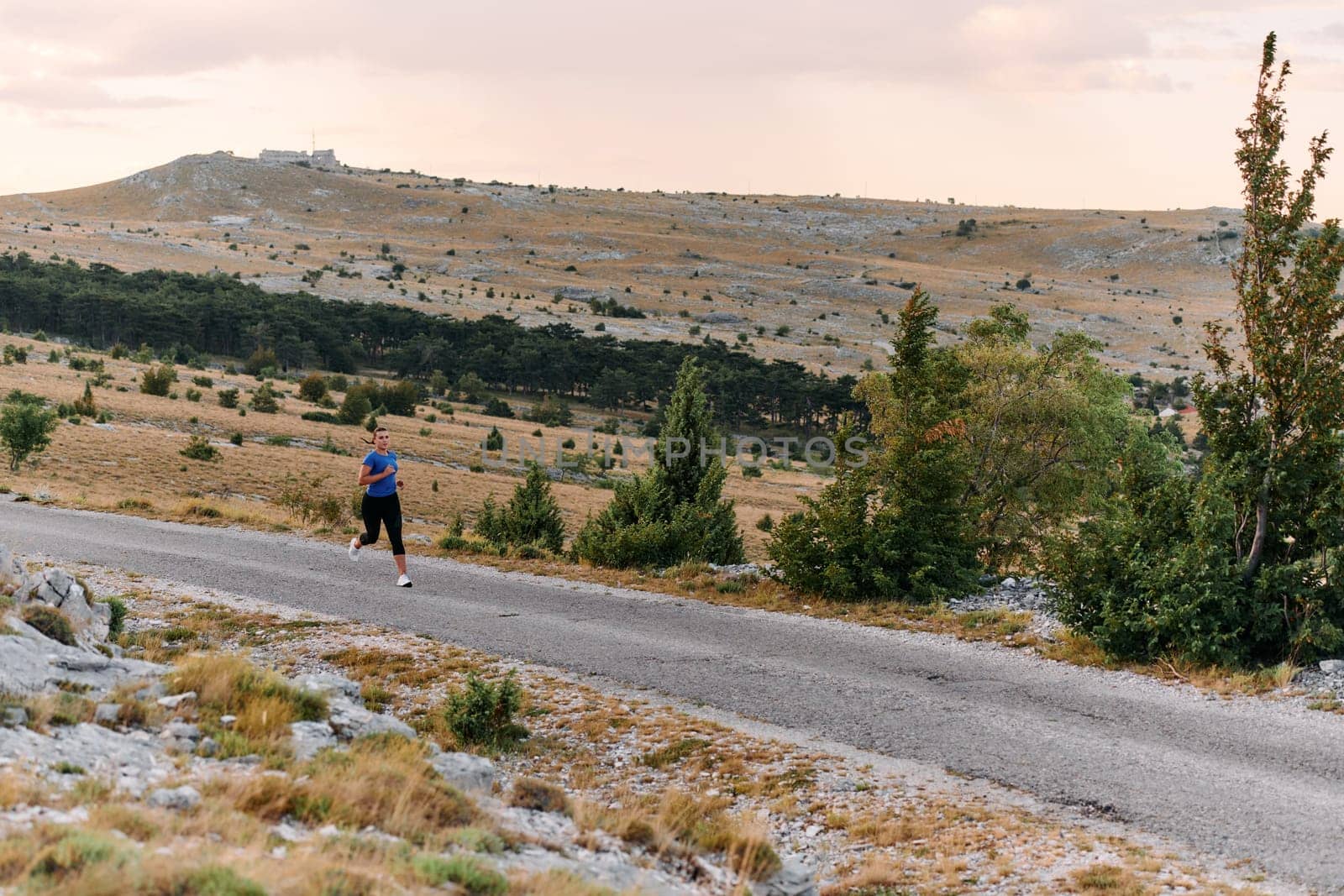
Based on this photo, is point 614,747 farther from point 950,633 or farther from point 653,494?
point 653,494

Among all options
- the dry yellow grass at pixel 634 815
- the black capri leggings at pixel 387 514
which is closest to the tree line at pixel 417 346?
the black capri leggings at pixel 387 514

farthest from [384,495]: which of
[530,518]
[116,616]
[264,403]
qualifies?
[264,403]

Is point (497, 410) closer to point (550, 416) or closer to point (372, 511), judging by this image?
point (550, 416)

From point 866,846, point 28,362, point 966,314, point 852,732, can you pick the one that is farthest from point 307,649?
point 966,314

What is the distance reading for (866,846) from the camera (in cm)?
718

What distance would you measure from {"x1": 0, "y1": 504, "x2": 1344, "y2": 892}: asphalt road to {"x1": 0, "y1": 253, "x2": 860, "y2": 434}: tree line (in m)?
64.3

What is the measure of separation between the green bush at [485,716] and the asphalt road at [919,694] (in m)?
1.83

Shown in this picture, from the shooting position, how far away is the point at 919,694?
33.7ft

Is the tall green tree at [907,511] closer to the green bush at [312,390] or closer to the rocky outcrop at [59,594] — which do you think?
the rocky outcrop at [59,594]

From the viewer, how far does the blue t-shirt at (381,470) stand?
585 inches

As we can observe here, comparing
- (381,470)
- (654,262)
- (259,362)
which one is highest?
(654,262)

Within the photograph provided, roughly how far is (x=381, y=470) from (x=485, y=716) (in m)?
6.73

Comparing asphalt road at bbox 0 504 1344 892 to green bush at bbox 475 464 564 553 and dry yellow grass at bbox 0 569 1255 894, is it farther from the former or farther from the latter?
green bush at bbox 475 464 564 553

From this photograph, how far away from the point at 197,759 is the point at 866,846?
448 centimetres
